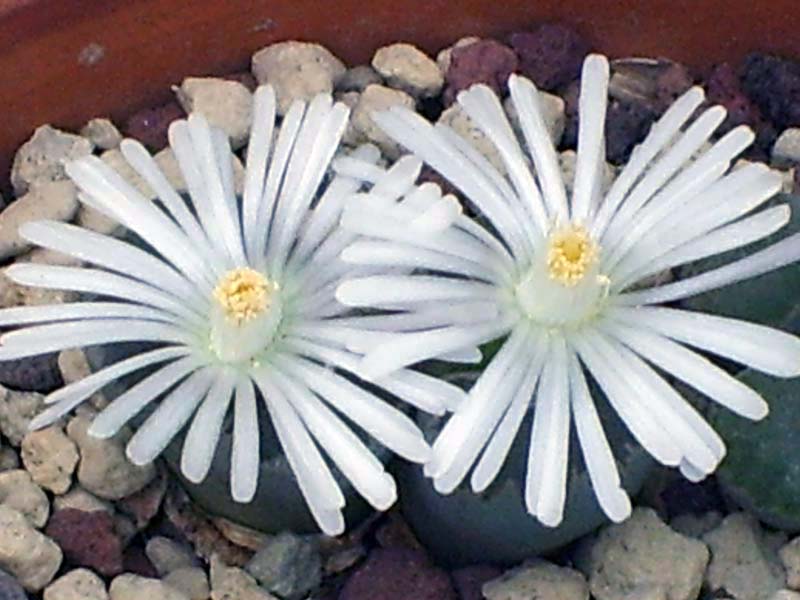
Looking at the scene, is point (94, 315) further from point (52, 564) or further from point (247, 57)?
point (247, 57)

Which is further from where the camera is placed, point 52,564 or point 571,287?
point 52,564

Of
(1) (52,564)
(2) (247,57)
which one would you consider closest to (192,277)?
(1) (52,564)

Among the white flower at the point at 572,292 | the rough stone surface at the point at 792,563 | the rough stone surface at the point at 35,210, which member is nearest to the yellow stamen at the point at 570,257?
the white flower at the point at 572,292

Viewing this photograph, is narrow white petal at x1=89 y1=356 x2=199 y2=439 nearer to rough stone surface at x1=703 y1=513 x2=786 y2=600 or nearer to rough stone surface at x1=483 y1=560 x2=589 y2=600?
rough stone surface at x1=483 y1=560 x2=589 y2=600

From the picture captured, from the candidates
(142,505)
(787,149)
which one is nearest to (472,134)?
(787,149)

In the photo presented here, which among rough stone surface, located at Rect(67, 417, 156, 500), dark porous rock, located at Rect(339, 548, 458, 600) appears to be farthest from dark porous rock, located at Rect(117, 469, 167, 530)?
dark porous rock, located at Rect(339, 548, 458, 600)

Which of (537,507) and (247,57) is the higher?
(247,57)

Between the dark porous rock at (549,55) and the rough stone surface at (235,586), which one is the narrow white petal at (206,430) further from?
the dark porous rock at (549,55)
